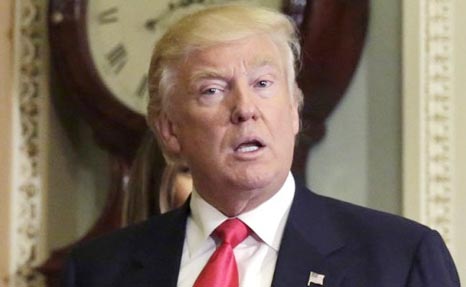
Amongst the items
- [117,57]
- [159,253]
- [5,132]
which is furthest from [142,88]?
[159,253]

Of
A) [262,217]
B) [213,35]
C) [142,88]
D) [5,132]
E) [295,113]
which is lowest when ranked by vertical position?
[5,132]

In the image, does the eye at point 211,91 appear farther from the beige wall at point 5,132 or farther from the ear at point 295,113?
the beige wall at point 5,132

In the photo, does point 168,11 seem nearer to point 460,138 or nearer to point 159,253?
point 460,138

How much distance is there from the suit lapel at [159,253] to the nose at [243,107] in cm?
20

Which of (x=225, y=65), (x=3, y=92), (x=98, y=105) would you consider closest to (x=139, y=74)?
(x=98, y=105)

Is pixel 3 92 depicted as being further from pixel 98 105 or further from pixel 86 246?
pixel 86 246

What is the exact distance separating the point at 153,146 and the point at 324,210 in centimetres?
71

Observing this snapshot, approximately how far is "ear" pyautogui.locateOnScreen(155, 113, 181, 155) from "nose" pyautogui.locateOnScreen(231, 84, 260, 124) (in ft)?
0.45

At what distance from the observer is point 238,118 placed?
1220 millimetres

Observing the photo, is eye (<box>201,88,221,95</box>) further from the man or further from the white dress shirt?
the white dress shirt

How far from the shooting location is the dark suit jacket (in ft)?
3.91

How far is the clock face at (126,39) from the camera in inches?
78.7

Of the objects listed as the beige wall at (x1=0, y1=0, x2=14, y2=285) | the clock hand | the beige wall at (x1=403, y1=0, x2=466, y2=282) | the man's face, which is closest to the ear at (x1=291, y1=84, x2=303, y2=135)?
the man's face

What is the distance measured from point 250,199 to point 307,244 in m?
0.09
